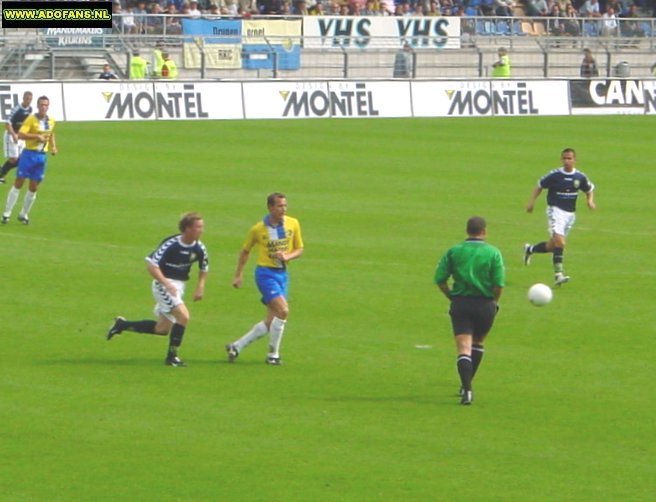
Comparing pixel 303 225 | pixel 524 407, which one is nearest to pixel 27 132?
pixel 303 225

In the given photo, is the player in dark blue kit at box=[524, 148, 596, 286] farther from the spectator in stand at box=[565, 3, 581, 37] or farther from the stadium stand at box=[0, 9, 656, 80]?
the spectator in stand at box=[565, 3, 581, 37]

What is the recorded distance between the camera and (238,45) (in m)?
54.3

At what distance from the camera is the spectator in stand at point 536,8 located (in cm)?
6719

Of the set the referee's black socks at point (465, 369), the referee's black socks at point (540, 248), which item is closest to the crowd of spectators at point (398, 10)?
the referee's black socks at point (540, 248)

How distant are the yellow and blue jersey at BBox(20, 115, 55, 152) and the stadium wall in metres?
16.4

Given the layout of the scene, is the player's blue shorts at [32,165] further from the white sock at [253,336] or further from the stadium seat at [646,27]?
the stadium seat at [646,27]

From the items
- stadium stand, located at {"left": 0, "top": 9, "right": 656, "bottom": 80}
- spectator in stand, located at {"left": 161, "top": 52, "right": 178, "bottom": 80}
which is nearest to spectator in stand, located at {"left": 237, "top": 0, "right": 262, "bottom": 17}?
stadium stand, located at {"left": 0, "top": 9, "right": 656, "bottom": 80}

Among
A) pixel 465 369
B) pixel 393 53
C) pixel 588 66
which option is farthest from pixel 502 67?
pixel 465 369

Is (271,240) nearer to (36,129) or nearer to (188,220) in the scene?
(188,220)

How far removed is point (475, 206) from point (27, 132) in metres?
10.4

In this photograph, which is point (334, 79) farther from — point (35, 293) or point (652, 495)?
point (652, 495)

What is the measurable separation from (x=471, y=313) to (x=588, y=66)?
150 ft

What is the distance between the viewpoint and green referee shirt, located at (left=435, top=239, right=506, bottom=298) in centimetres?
1527

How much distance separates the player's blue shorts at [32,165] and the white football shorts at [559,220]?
10019mm
